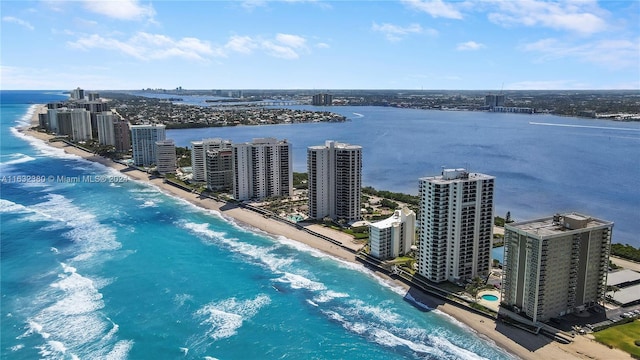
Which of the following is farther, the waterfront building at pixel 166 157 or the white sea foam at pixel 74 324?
the waterfront building at pixel 166 157

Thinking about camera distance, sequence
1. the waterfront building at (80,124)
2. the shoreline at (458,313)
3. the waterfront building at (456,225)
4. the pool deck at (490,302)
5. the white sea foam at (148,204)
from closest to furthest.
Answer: the shoreline at (458,313), the pool deck at (490,302), the waterfront building at (456,225), the white sea foam at (148,204), the waterfront building at (80,124)

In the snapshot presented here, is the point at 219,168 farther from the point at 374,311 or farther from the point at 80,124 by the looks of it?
the point at 80,124

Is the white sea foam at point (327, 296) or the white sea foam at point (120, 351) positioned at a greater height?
the white sea foam at point (327, 296)

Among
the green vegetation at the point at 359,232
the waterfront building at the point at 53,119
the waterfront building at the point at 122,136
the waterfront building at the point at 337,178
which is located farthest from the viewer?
the waterfront building at the point at 53,119

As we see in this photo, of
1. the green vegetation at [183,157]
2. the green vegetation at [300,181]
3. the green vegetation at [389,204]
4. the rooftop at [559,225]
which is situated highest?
the rooftop at [559,225]

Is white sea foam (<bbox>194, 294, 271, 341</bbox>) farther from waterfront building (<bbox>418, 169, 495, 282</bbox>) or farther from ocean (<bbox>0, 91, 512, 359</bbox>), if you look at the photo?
waterfront building (<bbox>418, 169, 495, 282</bbox>)

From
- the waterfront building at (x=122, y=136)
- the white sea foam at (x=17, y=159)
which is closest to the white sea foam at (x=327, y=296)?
the waterfront building at (x=122, y=136)

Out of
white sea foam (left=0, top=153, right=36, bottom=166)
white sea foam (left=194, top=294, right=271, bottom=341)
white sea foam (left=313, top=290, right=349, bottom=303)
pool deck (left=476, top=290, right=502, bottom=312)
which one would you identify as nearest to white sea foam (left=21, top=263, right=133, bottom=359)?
white sea foam (left=194, top=294, right=271, bottom=341)

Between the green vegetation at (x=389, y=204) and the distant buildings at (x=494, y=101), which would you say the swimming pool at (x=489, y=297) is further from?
the distant buildings at (x=494, y=101)
